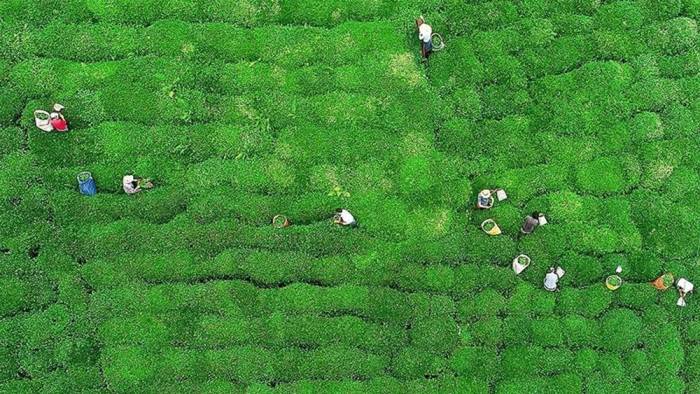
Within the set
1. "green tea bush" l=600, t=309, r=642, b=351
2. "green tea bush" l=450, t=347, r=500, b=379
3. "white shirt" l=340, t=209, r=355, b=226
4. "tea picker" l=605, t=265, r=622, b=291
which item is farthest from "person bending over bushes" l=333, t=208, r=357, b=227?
"green tea bush" l=600, t=309, r=642, b=351

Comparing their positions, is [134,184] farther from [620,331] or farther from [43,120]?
[620,331]

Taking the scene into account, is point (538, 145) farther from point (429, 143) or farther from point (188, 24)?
point (188, 24)

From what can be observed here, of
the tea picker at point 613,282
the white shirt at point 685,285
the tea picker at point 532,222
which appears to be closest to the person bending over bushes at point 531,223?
the tea picker at point 532,222

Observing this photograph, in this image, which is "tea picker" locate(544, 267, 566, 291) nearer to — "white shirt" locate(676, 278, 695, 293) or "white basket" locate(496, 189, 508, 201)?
"white basket" locate(496, 189, 508, 201)

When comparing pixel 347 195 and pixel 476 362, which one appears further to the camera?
pixel 347 195

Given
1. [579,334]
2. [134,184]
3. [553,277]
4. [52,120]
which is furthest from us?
[52,120]

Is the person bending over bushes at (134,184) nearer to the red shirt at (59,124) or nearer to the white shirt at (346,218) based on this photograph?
the red shirt at (59,124)

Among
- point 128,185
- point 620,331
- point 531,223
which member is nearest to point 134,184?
point 128,185

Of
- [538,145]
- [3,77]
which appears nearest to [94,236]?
[3,77]
